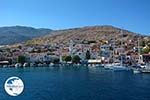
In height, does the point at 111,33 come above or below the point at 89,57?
above

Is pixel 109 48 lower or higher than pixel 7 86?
higher

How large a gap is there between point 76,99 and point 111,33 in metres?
165

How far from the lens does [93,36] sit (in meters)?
193

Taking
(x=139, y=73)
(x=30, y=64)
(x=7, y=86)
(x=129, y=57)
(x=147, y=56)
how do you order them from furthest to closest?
(x=30, y=64)
(x=129, y=57)
(x=147, y=56)
(x=139, y=73)
(x=7, y=86)

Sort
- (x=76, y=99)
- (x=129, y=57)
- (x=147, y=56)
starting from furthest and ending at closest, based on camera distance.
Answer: (x=129, y=57) → (x=147, y=56) → (x=76, y=99)

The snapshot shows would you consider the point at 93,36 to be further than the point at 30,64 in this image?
Yes

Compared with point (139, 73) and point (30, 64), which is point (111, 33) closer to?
point (30, 64)

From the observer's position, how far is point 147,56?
294 ft

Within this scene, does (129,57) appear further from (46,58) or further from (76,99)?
(76,99)

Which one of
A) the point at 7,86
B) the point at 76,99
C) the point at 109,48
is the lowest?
the point at 76,99

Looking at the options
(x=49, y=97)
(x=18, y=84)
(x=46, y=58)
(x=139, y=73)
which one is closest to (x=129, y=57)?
(x=46, y=58)

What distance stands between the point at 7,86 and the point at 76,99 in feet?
62.2

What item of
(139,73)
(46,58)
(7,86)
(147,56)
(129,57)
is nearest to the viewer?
(7,86)

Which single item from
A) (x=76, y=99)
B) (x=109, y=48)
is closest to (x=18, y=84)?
(x=76, y=99)
